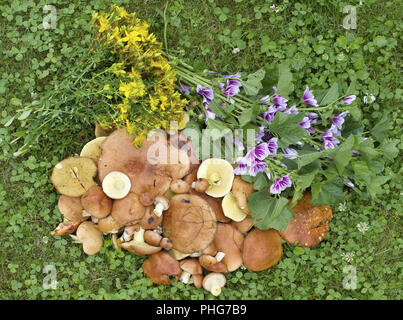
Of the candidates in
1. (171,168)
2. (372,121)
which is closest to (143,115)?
(171,168)

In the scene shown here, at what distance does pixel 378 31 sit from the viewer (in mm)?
3852

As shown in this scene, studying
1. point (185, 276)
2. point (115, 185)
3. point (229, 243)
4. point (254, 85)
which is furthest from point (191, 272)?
point (254, 85)

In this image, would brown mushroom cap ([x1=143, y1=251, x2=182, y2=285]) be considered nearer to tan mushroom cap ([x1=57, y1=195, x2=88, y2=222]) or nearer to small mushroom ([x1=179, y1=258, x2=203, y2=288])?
small mushroom ([x1=179, y1=258, x2=203, y2=288])

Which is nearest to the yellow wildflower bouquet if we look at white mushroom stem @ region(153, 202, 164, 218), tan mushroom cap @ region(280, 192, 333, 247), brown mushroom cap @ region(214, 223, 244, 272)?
white mushroom stem @ region(153, 202, 164, 218)

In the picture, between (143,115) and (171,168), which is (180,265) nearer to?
(171,168)

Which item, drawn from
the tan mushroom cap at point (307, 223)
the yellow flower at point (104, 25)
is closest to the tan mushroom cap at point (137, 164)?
the yellow flower at point (104, 25)

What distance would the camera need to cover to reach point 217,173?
3.35 m

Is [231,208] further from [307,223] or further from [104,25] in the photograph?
[104,25]

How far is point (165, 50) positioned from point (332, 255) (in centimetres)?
227

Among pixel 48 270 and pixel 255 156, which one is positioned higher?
pixel 255 156

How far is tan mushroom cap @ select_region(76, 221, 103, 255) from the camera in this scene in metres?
3.44

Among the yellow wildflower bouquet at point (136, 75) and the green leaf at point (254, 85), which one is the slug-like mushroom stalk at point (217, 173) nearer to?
the yellow wildflower bouquet at point (136, 75)

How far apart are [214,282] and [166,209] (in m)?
0.72
